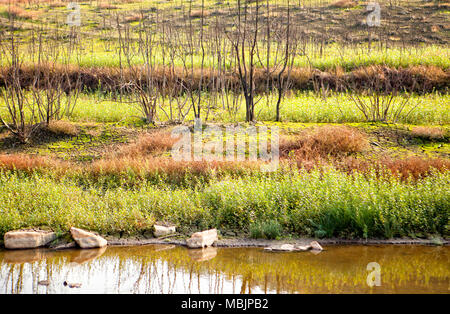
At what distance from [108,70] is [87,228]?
1176 cm

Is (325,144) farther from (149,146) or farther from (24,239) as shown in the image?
(24,239)

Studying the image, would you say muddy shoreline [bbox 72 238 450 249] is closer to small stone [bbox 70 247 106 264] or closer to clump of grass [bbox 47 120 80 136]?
small stone [bbox 70 247 106 264]

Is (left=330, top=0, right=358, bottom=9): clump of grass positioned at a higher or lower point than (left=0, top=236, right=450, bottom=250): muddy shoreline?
higher

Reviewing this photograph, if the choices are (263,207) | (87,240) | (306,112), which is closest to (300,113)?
(306,112)

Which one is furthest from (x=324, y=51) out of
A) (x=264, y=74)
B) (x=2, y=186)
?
(x=2, y=186)

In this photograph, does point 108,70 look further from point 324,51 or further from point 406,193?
point 406,193

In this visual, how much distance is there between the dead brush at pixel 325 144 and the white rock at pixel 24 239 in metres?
5.42

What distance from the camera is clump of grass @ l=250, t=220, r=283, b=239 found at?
8.12m

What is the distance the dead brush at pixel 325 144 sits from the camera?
35.6 feet

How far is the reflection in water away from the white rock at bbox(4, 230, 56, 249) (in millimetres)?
167

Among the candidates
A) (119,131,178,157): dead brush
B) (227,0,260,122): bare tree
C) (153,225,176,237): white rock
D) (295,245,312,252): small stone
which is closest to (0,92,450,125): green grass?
(227,0,260,122): bare tree

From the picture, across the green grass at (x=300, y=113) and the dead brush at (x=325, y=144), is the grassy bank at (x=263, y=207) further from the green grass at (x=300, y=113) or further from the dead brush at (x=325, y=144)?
the green grass at (x=300, y=113)

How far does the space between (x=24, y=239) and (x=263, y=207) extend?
4020mm

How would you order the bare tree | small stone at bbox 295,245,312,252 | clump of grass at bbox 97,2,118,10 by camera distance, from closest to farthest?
small stone at bbox 295,245,312,252, the bare tree, clump of grass at bbox 97,2,118,10
